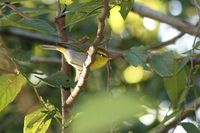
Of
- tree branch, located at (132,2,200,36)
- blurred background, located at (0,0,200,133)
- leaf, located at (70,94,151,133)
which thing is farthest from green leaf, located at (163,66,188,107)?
leaf, located at (70,94,151,133)

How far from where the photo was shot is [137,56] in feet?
2.89

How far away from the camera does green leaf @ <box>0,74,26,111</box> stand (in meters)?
0.83

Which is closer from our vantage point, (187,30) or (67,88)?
(67,88)

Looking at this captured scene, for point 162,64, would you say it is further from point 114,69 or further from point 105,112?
point 114,69

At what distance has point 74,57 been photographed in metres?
0.88

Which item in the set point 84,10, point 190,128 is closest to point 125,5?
point 84,10

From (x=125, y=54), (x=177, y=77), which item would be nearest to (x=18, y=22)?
(x=125, y=54)

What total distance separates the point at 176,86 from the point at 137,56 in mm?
152

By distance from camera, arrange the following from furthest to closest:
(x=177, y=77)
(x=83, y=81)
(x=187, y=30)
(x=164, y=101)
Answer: (x=164, y=101) < (x=187, y=30) < (x=177, y=77) < (x=83, y=81)

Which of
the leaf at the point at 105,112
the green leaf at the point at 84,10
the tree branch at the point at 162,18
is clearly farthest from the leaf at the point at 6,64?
the tree branch at the point at 162,18

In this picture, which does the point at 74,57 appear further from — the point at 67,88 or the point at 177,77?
the point at 177,77

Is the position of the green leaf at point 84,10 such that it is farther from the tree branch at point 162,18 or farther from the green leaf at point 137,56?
the tree branch at point 162,18

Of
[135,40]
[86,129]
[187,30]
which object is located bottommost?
[135,40]

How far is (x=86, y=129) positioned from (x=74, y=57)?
459 millimetres
